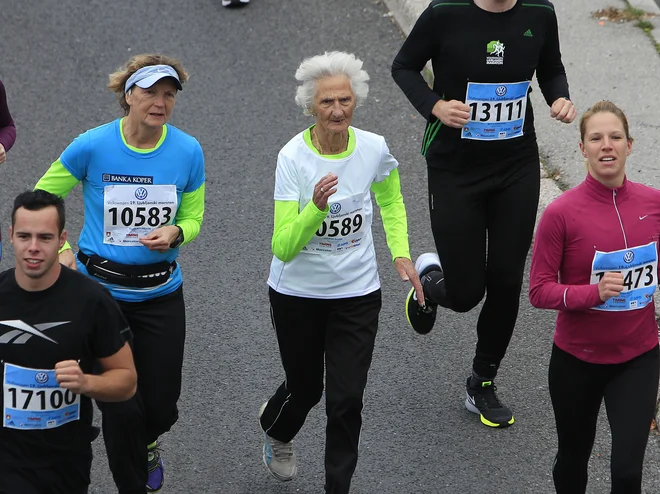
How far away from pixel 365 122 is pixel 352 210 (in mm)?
4618

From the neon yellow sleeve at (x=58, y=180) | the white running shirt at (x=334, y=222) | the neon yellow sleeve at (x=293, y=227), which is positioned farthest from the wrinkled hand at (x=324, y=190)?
the neon yellow sleeve at (x=58, y=180)

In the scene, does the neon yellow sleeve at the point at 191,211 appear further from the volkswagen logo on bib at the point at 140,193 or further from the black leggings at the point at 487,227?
the black leggings at the point at 487,227

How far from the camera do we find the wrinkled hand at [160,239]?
518 cm

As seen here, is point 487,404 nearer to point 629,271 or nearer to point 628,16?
point 629,271

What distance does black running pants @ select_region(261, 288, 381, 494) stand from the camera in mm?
5363

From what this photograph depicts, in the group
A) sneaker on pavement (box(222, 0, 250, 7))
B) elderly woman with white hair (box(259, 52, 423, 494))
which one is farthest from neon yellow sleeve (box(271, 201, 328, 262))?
sneaker on pavement (box(222, 0, 250, 7))

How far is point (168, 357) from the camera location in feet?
17.7

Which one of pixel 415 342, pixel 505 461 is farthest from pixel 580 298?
pixel 415 342

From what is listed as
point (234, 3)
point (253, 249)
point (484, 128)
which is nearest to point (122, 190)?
point (484, 128)

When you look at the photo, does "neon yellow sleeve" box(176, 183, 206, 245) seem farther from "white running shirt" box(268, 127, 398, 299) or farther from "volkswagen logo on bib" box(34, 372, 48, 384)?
"volkswagen logo on bib" box(34, 372, 48, 384)

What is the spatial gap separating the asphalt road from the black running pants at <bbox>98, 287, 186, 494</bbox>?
0.63 metres

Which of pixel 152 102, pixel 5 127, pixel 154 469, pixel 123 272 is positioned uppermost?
pixel 152 102

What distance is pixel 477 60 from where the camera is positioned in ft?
19.0

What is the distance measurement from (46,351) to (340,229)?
1484 mm
